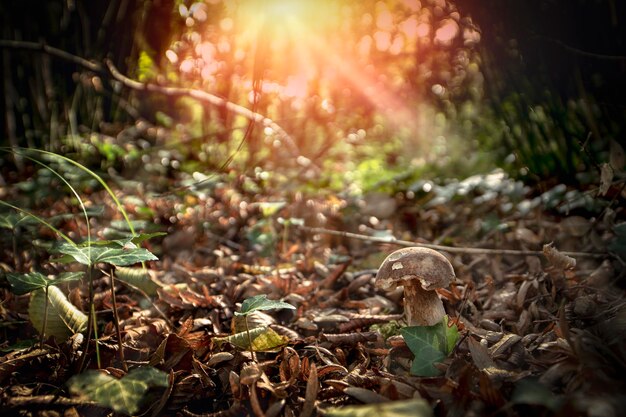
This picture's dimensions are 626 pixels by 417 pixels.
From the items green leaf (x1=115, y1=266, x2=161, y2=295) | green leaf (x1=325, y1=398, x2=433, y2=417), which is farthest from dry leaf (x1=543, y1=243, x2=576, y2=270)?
green leaf (x1=115, y1=266, x2=161, y2=295)

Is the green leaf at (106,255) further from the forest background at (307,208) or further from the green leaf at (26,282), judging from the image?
the green leaf at (26,282)

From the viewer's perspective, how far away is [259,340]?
152 cm

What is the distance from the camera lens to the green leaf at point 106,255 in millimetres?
1192

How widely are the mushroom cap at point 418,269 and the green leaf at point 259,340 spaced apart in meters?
0.46

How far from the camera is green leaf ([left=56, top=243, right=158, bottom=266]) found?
3.91ft

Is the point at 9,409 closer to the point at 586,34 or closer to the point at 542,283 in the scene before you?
the point at 542,283

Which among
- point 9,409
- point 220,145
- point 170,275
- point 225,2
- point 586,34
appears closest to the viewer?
point 9,409

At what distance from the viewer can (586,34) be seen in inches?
82.6

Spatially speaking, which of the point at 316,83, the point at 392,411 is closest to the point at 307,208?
the point at 392,411

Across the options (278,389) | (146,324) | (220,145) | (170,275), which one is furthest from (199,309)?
(220,145)

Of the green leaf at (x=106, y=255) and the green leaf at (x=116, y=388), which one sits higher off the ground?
the green leaf at (x=106, y=255)

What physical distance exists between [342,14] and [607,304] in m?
4.61

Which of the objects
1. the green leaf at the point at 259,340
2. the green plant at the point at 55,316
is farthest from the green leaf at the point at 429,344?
the green plant at the point at 55,316

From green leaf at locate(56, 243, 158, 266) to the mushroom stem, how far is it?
1.00 meters
